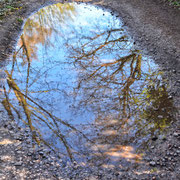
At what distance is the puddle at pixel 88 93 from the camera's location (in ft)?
15.6

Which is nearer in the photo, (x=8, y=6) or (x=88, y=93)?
(x=88, y=93)

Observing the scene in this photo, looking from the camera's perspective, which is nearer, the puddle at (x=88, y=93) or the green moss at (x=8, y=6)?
the puddle at (x=88, y=93)

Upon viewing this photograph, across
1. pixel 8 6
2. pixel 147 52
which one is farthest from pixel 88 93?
pixel 8 6

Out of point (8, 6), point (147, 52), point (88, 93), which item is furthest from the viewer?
point (8, 6)

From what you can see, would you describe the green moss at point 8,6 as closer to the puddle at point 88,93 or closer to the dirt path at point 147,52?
the dirt path at point 147,52

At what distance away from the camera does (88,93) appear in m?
6.07

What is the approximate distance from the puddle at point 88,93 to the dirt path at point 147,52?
27 centimetres

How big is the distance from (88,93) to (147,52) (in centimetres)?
298

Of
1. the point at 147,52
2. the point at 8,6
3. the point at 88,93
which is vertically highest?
the point at 8,6

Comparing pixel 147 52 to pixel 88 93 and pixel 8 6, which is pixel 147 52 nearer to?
pixel 88 93

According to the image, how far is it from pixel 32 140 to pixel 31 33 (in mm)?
5912

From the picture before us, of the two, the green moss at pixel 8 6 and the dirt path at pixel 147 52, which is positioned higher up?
the green moss at pixel 8 6

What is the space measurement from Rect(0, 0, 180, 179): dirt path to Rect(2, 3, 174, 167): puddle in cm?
27

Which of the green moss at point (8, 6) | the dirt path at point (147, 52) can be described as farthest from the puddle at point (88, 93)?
the green moss at point (8, 6)
